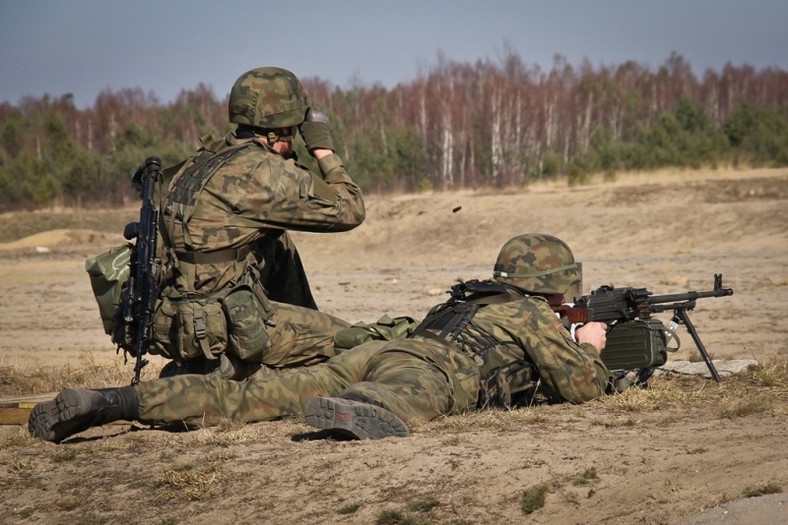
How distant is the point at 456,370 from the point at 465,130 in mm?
47493

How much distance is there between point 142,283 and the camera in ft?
23.1

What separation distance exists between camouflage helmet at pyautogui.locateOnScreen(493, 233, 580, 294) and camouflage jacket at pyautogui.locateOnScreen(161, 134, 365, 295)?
1.04 m

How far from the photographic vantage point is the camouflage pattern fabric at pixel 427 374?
660 cm

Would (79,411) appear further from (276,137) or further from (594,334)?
(594,334)

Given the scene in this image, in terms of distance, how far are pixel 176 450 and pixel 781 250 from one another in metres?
15.6

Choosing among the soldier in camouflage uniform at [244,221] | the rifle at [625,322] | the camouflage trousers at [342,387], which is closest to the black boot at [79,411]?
the camouflage trousers at [342,387]

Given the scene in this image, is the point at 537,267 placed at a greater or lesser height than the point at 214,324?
greater

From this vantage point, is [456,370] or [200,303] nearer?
[456,370]

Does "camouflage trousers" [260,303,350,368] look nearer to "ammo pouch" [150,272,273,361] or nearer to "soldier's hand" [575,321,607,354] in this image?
"ammo pouch" [150,272,273,361]

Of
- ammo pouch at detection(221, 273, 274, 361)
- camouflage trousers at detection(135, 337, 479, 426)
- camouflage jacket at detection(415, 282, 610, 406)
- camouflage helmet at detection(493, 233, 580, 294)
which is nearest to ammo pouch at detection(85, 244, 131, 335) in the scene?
ammo pouch at detection(221, 273, 274, 361)

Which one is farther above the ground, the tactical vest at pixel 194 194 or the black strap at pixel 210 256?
the tactical vest at pixel 194 194

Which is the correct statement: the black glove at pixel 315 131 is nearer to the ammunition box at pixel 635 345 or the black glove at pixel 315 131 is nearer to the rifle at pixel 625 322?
the rifle at pixel 625 322

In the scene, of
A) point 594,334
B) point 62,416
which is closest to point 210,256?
point 62,416

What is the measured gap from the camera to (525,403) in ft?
23.9
